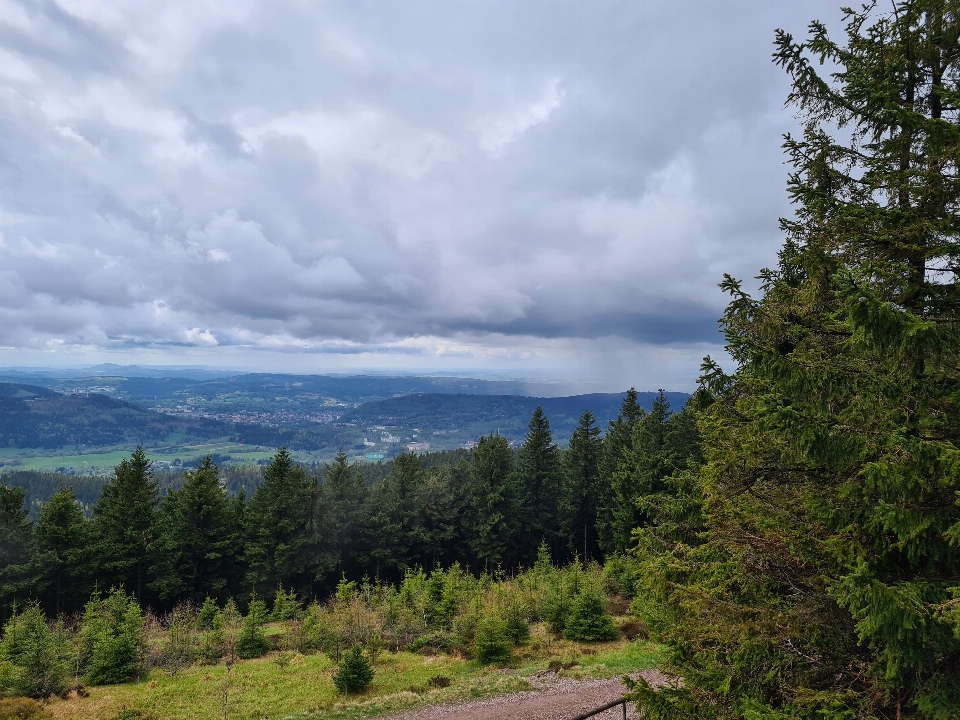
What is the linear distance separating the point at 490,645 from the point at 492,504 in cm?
2533

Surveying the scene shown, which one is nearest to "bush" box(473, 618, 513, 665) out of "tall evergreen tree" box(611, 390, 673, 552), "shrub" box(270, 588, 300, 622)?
"shrub" box(270, 588, 300, 622)

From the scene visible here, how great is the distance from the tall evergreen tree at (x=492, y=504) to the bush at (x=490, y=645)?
80.8ft

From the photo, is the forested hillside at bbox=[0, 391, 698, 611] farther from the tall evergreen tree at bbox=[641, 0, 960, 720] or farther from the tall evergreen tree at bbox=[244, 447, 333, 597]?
the tall evergreen tree at bbox=[641, 0, 960, 720]

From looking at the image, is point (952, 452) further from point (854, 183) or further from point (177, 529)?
point (177, 529)

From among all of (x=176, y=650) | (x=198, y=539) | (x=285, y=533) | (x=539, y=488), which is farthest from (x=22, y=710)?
(x=539, y=488)

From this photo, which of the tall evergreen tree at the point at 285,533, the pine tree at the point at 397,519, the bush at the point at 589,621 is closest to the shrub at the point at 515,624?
the bush at the point at 589,621

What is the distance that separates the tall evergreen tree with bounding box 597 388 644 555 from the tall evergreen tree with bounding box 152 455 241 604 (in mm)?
30825

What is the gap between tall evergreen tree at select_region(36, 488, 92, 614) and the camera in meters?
32.0

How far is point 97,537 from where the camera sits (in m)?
33.9

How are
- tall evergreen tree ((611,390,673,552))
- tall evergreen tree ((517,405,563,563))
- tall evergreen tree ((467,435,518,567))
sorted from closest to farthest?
tall evergreen tree ((611,390,673,552))
tall evergreen tree ((467,435,518,567))
tall evergreen tree ((517,405,563,563))

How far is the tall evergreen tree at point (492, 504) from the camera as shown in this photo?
4231cm

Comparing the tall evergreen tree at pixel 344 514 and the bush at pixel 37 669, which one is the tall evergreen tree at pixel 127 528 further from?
the bush at pixel 37 669

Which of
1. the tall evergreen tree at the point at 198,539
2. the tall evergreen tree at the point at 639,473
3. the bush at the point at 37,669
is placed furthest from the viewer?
the tall evergreen tree at the point at 198,539

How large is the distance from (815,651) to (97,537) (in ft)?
143
